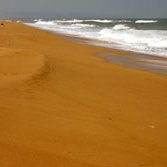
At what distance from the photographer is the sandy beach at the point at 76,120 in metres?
4.04

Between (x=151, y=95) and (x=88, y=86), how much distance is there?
51.2 inches

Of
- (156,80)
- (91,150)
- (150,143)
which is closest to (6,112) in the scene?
(91,150)

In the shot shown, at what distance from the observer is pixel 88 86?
25.6 ft

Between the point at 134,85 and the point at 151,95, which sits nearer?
the point at 151,95

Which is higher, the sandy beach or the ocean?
the sandy beach

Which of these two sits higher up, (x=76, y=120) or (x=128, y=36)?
(x=76, y=120)

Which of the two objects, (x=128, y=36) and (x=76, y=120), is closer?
(x=76, y=120)

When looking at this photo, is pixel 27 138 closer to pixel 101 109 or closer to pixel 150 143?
pixel 150 143

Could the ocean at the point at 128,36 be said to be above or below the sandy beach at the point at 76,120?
below

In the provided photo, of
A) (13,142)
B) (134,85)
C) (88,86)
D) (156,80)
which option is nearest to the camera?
(13,142)

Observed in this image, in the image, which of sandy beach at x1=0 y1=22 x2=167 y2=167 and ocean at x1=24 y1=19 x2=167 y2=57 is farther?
ocean at x1=24 y1=19 x2=167 y2=57

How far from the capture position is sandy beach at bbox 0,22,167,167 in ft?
13.3

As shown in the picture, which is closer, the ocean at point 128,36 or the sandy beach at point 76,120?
the sandy beach at point 76,120

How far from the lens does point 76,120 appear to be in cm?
528
